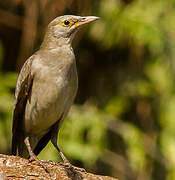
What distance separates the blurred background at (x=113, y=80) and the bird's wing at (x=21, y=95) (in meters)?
0.88

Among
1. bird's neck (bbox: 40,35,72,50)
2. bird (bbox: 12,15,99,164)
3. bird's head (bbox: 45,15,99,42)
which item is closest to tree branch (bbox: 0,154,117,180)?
bird (bbox: 12,15,99,164)

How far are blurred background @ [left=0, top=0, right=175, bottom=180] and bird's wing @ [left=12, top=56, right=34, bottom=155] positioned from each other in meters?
0.88

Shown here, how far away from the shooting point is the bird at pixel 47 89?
5762mm

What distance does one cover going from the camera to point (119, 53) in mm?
9078

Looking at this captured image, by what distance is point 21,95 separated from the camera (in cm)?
595

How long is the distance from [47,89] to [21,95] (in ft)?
1.21

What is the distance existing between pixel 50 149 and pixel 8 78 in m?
1.14

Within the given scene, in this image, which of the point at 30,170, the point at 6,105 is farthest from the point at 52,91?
the point at 6,105

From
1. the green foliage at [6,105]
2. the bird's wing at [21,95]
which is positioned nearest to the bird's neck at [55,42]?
the bird's wing at [21,95]

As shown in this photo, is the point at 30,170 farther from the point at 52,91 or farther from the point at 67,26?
the point at 67,26

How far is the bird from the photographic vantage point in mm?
5762

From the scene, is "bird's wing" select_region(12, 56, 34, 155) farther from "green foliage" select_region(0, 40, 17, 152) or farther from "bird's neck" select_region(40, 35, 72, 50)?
"green foliage" select_region(0, 40, 17, 152)

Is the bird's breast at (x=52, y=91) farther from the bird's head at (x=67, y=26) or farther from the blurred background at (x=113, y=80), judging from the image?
the blurred background at (x=113, y=80)

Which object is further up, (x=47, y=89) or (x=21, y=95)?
(x=47, y=89)
